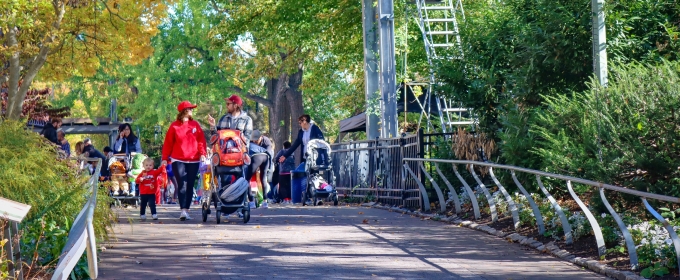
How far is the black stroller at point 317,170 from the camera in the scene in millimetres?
21109

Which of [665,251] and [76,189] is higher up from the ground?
[76,189]

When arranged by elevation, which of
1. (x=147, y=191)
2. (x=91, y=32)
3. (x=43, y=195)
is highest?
(x=91, y=32)

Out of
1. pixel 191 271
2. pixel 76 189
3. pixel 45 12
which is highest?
pixel 45 12

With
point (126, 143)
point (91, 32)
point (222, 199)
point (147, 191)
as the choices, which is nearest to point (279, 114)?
point (126, 143)

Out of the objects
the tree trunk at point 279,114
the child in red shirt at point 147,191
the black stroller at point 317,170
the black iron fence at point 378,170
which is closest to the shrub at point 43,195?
the child in red shirt at point 147,191

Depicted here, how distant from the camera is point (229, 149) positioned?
15.3 meters

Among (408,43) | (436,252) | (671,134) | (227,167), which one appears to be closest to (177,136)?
(227,167)

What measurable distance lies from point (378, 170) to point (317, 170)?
118cm

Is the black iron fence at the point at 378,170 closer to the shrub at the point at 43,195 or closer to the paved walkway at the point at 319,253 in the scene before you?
the paved walkway at the point at 319,253

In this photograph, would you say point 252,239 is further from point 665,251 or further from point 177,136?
point 665,251

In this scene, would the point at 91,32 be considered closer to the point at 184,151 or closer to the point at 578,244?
the point at 184,151

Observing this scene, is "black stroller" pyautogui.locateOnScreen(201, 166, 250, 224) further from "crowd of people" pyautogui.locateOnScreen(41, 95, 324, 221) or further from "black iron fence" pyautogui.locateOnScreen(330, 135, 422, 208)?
"black iron fence" pyautogui.locateOnScreen(330, 135, 422, 208)

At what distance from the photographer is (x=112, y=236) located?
12555mm

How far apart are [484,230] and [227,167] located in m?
3.97
